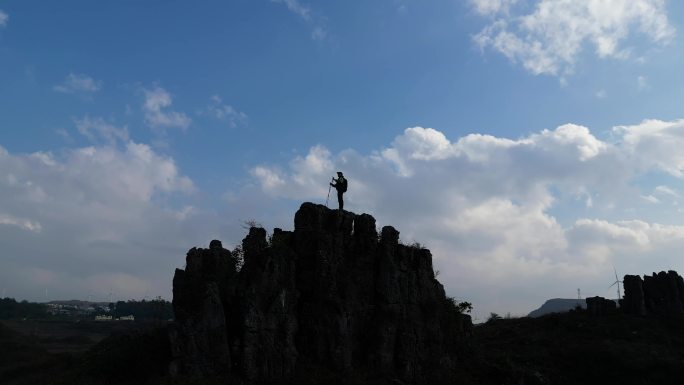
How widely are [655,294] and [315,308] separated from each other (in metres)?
63.0

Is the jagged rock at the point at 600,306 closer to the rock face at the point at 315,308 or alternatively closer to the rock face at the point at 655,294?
the rock face at the point at 655,294

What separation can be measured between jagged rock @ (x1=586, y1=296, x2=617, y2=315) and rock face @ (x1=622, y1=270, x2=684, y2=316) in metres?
1.83

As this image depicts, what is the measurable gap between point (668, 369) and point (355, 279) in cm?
3364

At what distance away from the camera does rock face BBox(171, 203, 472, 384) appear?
25.9 metres

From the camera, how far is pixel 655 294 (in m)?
70.9

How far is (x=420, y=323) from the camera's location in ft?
107

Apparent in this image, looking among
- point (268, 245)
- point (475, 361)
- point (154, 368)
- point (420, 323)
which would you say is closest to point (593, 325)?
point (475, 361)

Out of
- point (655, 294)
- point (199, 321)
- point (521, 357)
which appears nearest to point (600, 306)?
point (655, 294)

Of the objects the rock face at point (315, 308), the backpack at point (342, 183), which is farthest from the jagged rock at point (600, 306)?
the backpack at point (342, 183)

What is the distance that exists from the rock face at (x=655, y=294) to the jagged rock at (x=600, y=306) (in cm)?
183

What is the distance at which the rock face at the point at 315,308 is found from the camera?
25.9 metres

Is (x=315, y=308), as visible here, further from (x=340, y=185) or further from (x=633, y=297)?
(x=633, y=297)

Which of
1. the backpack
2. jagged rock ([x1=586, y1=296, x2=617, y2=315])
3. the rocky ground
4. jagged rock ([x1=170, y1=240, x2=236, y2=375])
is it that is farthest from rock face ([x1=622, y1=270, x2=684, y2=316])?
jagged rock ([x1=170, y1=240, x2=236, y2=375])

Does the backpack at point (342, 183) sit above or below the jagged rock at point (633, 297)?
above
